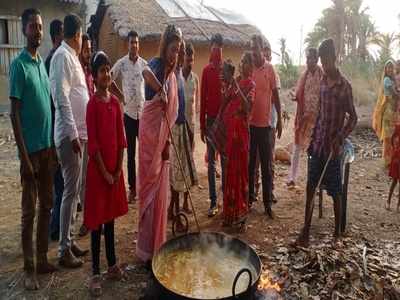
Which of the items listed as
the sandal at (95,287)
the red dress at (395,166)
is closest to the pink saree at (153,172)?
the sandal at (95,287)

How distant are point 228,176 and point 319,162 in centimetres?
101

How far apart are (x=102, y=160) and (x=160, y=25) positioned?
8972 millimetres

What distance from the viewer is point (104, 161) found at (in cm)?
319

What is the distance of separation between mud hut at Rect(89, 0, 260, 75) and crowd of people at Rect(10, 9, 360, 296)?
6693 millimetres

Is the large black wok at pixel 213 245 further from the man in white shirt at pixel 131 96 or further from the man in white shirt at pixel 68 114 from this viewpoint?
the man in white shirt at pixel 131 96

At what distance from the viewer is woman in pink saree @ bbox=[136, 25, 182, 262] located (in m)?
3.44

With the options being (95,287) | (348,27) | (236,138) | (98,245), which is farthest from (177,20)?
(348,27)

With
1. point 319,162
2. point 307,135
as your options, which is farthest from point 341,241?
point 307,135

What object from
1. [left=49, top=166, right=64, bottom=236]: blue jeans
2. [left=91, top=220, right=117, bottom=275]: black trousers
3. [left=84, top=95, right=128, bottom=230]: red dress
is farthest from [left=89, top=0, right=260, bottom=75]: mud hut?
[left=91, top=220, right=117, bottom=275]: black trousers

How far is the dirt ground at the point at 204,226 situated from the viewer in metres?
3.28

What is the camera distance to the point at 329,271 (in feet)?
11.2

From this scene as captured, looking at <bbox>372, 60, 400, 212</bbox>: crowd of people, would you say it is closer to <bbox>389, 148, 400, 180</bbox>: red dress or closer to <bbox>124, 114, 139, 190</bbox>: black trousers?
<bbox>389, 148, 400, 180</bbox>: red dress

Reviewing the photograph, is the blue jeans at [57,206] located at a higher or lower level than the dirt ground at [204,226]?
higher

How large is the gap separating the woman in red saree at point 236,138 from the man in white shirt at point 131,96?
143 cm
